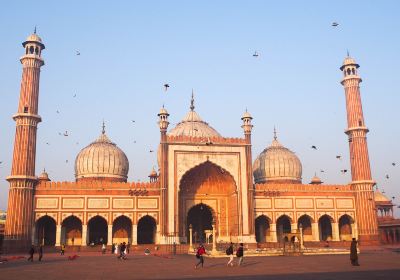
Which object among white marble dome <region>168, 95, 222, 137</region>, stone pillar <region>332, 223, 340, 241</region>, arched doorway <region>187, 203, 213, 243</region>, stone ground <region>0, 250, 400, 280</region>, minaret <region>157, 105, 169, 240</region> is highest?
white marble dome <region>168, 95, 222, 137</region>

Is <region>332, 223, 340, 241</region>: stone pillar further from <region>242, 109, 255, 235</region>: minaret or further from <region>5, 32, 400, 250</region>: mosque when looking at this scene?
<region>242, 109, 255, 235</region>: minaret

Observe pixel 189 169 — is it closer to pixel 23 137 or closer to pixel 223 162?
pixel 223 162

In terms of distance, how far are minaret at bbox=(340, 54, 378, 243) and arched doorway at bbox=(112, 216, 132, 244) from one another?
869 inches

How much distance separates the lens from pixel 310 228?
43.8 meters

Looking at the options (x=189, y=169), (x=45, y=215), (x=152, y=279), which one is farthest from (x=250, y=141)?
(x=152, y=279)

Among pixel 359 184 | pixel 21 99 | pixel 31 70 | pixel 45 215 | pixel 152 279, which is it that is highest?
pixel 31 70

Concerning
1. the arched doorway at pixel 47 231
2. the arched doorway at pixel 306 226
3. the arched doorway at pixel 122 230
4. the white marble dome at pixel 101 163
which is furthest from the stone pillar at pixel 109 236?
the arched doorway at pixel 306 226

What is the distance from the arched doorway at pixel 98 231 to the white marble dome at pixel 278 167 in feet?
61.3

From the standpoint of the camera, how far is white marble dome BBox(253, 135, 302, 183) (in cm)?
4791

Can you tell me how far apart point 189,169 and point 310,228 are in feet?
48.9

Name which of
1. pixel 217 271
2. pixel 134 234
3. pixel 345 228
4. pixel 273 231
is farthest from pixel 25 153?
pixel 345 228

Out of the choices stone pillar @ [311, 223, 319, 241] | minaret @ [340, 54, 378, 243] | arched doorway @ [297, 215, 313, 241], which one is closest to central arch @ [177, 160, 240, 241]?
arched doorway @ [297, 215, 313, 241]

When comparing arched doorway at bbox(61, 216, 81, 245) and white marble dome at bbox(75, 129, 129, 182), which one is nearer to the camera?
arched doorway at bbox(61, 216, 81, 245)

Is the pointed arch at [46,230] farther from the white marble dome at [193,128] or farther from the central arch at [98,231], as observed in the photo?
the white marble dome at [193,128]
